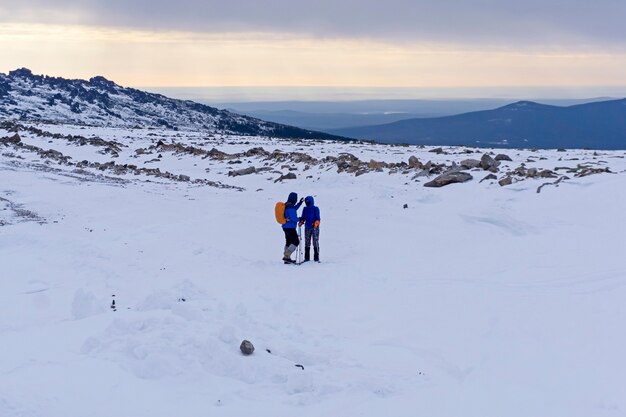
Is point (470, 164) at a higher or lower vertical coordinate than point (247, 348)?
higher

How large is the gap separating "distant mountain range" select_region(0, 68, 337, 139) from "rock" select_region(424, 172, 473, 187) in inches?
3523

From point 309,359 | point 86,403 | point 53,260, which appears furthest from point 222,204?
point 86,403

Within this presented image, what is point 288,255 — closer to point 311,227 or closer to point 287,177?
point 311,227

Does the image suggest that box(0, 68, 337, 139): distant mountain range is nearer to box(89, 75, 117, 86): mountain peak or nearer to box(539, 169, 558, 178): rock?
box(89, 75, 117, 86): mountain peak

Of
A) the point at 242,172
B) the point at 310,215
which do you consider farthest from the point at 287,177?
the point at 310,215

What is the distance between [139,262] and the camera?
14641mm

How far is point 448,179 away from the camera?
2334 centimetres

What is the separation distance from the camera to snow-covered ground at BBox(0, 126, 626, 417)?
736 cm

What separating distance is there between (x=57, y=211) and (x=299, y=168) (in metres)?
13.7

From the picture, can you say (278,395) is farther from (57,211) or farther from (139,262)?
(57,211)

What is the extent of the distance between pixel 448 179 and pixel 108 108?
113 m

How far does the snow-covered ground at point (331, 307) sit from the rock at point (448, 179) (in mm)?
508

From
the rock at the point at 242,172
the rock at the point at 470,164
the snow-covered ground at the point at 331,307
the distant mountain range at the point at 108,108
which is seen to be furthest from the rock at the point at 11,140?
the distant mountain range at the point at 108,108

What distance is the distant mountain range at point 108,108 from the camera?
112 m
